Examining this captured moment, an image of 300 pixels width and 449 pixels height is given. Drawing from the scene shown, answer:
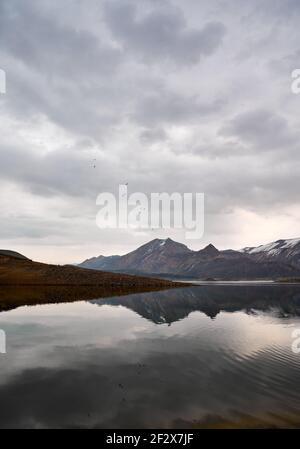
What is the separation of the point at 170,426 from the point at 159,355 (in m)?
14.5

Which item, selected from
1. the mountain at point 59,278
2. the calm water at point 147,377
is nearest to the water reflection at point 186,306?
the calm water at point 147,377

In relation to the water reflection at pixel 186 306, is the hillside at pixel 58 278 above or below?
above

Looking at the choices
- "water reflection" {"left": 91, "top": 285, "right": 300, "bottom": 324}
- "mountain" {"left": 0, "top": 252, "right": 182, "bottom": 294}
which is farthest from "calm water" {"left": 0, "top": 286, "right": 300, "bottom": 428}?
"mountain" {"left": 0, "top": 252, "right": 182, "bottom": 294}

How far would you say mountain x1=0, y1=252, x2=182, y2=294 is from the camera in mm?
139500

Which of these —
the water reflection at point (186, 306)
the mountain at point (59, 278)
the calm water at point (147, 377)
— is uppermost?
the mountain at point (59, 278)

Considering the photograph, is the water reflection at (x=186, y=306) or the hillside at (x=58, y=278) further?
the hillside at (x=58, y=278)

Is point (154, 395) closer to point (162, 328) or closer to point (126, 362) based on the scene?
point (126, 362)

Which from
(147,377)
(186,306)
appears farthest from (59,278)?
(147,377)

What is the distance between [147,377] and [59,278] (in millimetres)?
130974

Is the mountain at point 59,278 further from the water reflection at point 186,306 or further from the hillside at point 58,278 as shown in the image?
the water reflection at point 186,306

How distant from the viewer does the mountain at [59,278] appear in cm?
13950

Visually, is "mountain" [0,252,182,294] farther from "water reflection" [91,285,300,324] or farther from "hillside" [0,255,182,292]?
"water reflection" [91,285,300,324]

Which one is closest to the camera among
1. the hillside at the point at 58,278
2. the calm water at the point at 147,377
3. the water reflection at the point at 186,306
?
the calm water at the point at 147,377

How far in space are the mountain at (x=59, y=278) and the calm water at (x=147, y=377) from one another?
3771 inches
